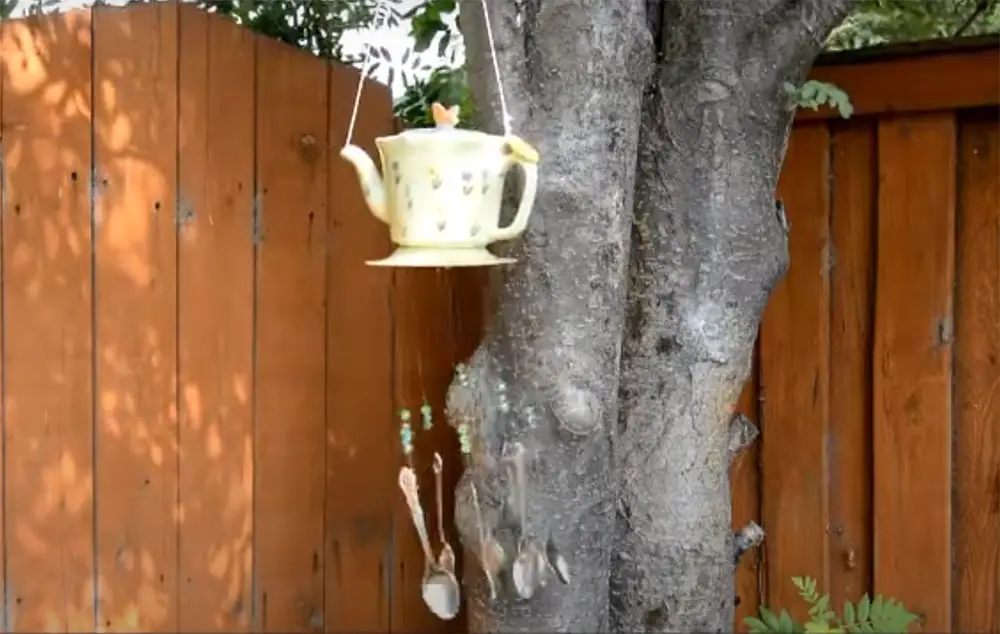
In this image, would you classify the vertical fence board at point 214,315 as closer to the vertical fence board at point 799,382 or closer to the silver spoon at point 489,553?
the silver spoon at point 489,553

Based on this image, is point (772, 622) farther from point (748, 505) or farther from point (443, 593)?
point (443, 593)

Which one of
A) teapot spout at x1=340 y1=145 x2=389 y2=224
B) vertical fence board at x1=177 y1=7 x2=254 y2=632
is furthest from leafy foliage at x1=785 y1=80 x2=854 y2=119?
vertical fence board at x1=177 y1=7 x2=254 y2=632

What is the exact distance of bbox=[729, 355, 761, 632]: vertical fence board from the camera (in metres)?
2.04

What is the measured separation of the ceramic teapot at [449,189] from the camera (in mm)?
1209

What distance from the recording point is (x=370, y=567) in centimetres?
195

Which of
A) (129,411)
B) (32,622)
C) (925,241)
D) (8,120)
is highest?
(8,120)

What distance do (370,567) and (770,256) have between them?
0.87 m

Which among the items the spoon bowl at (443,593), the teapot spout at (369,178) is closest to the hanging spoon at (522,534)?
the spoon bowl at (443,593)

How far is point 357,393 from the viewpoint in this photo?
1904mm

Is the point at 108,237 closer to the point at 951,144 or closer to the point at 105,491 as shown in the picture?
the point at 105,491

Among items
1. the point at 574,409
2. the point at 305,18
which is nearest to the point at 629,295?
the point at 574,409

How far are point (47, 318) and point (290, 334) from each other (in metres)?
0.37

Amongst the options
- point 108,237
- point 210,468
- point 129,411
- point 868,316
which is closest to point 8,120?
point 108,237

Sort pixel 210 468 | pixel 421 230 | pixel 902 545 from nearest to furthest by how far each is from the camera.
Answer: pixel 421 230 → pixel 210 468 → pixel 902 545
